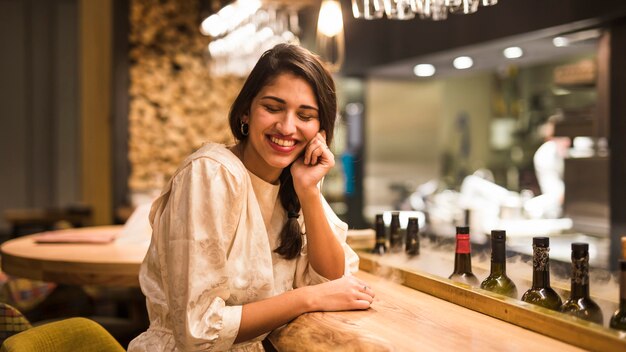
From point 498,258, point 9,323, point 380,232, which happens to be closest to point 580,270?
point 498,258

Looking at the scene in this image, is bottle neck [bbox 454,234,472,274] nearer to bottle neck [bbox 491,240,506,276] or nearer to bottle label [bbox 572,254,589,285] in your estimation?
bottle neck [bbox 491,240,506,276]

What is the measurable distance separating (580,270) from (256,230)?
2.67 ft

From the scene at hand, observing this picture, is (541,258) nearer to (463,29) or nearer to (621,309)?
(621,309)

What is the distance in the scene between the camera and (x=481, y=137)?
22.9 ft

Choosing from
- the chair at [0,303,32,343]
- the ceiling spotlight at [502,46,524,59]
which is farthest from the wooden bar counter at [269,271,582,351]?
the ceiling spotlight at [502,46,524,59]

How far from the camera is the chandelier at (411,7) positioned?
2012 mm

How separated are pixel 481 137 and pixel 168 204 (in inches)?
224

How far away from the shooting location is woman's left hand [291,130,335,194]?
1.92 meters

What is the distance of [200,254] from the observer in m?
1.63

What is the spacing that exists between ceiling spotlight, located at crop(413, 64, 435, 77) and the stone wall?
1891 millimetres

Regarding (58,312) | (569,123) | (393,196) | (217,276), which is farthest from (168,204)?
(393,196)

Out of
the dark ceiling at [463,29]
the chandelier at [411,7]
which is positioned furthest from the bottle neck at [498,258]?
the dark ceiling at [463,29]

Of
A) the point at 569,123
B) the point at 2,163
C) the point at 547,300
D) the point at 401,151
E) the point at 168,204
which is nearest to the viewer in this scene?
the point at 547,300

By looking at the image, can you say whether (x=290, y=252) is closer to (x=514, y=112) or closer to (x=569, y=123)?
(x=569, y=123)
